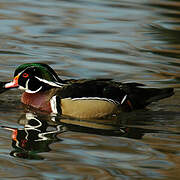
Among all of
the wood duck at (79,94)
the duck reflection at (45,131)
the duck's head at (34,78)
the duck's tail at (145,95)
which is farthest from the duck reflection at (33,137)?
the duck's tail at (145,95)

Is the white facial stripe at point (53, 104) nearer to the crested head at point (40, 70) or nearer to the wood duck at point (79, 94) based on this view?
the wood duck at point (79, 94)

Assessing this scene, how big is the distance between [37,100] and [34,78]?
1.06 ft

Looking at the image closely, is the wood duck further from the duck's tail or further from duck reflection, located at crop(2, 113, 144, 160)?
duck reflection, located at crop(2, 113, 144, 160)

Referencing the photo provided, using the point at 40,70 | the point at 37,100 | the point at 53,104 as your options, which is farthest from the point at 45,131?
the point at 40,70

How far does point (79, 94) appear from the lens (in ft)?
27.5

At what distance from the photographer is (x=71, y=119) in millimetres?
8383

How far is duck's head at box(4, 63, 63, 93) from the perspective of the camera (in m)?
8.79

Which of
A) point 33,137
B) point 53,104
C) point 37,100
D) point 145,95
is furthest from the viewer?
point 37,100

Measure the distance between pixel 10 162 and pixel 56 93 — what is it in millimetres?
2101

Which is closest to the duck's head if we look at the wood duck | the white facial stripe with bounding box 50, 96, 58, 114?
the wood duck

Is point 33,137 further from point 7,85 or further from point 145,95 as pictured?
point 145,95

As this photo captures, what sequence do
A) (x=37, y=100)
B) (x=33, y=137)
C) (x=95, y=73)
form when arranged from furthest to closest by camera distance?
1. (x=95, y=73)
2. (x=37, y=100)
3. (x=33, y=137)


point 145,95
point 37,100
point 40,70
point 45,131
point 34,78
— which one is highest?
point 40,70

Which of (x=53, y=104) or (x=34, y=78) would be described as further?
(x=34, y=78)
